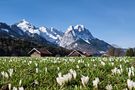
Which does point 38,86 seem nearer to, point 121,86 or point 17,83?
point 17,83

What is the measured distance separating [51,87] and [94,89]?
99 cm

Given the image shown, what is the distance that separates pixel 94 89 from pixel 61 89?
67 centimetres

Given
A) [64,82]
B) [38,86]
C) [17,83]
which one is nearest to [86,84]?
[64,82]

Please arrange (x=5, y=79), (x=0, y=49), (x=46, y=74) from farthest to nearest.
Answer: (x=0, y=49) → (x=46, y=74) → (x=5, y=79)

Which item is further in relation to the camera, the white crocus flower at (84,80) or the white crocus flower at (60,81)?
the white crocus flower at (60,81)

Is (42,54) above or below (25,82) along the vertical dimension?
above

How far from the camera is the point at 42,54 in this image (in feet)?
421

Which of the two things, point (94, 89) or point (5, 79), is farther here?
point (5, 79)

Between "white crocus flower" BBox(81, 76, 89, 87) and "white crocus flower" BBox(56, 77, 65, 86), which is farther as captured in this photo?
"white crocus flower" BBox(56, 77, 65, 86)

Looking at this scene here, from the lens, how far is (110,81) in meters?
9.48

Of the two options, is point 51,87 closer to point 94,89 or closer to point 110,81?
point 94,89

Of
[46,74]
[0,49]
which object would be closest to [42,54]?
[0,49]

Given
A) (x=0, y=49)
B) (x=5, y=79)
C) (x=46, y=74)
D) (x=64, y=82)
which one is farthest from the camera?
(x=0, y=49)

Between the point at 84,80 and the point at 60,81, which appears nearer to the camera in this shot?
the point at 84,80
